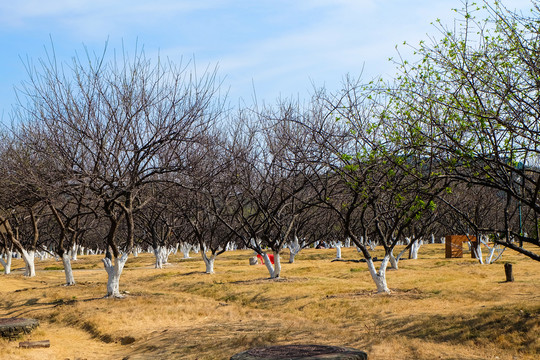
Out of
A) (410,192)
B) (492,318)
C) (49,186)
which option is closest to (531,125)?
(410,192)

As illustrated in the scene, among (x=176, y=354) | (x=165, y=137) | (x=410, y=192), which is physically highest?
(x=165, y=137)

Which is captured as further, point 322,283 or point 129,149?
point 322,283

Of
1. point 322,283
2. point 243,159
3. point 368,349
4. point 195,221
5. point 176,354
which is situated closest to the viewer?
point 368,349

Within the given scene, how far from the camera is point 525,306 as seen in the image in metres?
14.7

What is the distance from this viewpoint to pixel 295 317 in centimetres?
1777

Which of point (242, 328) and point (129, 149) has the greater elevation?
point (129, 149)

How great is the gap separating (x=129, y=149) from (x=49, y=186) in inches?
125

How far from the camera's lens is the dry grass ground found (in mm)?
12977

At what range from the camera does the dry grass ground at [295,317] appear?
1298cm

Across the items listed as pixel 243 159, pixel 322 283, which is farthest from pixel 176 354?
pixel 243 159

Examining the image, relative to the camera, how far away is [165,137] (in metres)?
20.8

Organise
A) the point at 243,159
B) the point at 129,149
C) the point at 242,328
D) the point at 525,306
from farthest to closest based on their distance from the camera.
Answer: the point at 243,159
the point at 129,149
the point at 242,328
the point at 525,306

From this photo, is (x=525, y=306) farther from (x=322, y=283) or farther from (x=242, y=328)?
(x=322, y=283)

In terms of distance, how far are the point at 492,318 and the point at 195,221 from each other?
23.4 metres
